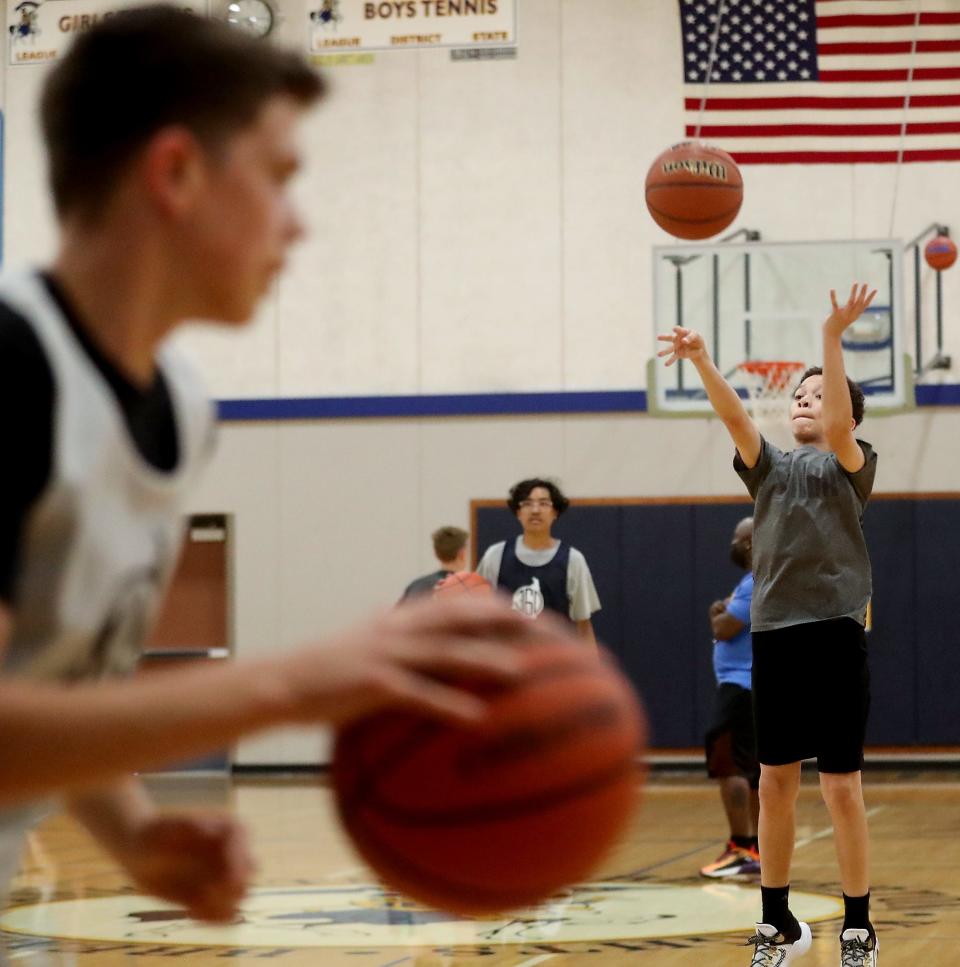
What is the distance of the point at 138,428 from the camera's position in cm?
145

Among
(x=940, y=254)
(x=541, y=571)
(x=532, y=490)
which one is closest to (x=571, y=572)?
(x=541, y=571)

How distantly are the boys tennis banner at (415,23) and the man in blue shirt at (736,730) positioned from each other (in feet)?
22.8

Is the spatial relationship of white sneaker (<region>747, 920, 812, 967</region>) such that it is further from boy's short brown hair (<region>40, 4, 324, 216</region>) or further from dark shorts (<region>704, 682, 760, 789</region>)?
boy's short brown hair (<region>40, 4, 324, 216</region>)

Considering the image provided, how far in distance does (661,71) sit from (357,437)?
413 cm

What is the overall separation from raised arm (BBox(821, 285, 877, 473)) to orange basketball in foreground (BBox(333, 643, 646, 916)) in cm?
341

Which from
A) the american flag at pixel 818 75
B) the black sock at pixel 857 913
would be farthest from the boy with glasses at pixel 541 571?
the american flag at pixel 818 75

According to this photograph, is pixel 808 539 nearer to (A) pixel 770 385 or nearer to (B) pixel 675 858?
(B) pixel 675 858

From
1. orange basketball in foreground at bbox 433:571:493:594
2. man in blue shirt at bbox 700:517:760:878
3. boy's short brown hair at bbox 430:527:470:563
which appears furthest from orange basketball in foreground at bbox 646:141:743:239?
orange basketball in foreground at bbox 433:571:493:594

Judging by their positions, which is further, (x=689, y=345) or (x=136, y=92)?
(x=689, y=345)

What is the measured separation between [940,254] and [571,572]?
655 centimetres

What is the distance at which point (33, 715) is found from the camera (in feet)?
3.82

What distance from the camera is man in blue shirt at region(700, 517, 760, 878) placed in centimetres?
763

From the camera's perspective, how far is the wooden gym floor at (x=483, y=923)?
5625mm

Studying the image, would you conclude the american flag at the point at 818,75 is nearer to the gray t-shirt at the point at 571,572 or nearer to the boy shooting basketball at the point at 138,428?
the gray t-shirt at the point at 571,572
